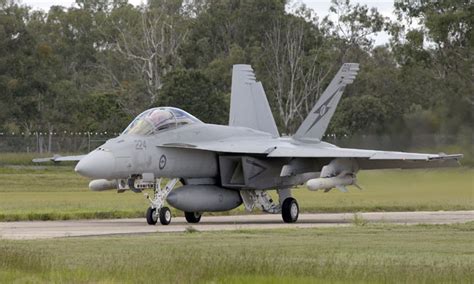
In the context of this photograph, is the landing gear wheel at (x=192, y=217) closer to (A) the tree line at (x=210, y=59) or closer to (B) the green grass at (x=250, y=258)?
(B) the green grass at (x=250, y=258)

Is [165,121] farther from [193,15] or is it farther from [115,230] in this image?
[193,15]

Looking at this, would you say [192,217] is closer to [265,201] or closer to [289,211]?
[265,201]

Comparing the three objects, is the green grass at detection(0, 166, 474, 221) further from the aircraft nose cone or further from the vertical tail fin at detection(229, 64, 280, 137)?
the aircraft nose cone

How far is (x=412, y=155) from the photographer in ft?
87.1

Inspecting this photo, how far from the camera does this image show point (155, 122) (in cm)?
2684

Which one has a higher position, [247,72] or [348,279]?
[247,72]

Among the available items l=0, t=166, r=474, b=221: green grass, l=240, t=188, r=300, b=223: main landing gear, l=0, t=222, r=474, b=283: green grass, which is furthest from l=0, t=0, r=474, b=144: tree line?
l=0, t=222, r=474, b=283: green grass

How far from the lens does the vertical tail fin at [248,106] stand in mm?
30953

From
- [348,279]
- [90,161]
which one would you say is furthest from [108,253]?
[90,161]

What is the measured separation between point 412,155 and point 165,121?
5.72 m

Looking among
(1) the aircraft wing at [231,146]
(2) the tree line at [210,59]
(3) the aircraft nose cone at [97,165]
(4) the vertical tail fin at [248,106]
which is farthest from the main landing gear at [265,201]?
(2) the tree line at [210,59]

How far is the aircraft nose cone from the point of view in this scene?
2503 cm

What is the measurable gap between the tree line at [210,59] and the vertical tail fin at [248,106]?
25306 millimetres

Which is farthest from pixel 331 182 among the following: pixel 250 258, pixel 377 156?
pixel 250 258
